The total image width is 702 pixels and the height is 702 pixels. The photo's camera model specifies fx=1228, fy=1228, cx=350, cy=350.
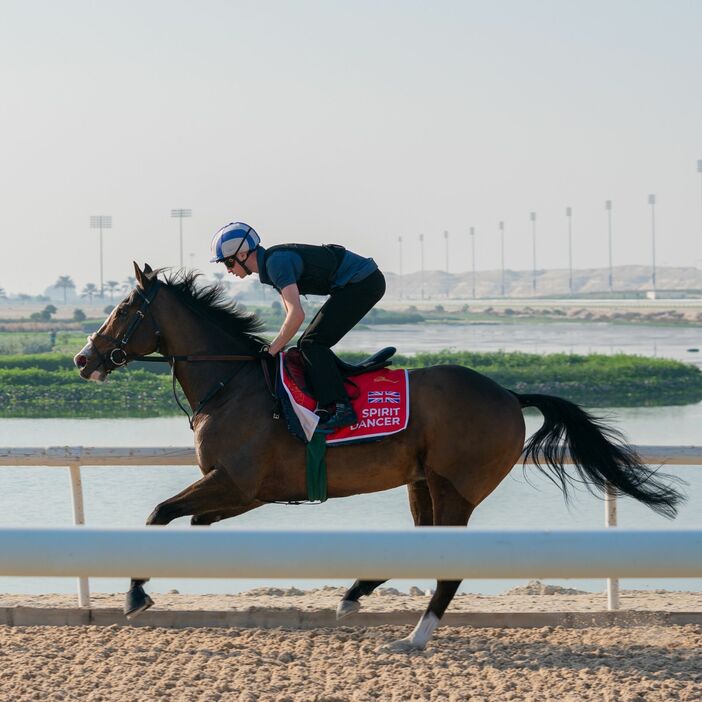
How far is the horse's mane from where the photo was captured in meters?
6.47

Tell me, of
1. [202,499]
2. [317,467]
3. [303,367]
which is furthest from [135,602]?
[303,367]

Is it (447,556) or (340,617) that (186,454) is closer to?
(340,617)

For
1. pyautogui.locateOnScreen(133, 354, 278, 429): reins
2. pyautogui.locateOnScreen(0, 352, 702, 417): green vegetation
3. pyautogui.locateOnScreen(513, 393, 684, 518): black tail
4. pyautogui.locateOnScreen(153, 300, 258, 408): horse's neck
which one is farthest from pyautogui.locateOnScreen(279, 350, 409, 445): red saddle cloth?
pyautogui.locateOnScreen(0, 352, 702, 417): green vegetation

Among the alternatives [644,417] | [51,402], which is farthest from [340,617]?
[51,402]

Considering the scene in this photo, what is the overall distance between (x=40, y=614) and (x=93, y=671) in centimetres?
122

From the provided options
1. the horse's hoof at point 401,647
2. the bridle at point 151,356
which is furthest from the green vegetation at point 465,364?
the horse's hoof at point 401,647

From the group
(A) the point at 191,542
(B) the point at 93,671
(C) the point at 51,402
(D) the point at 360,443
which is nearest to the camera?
(A) the point at 191,542

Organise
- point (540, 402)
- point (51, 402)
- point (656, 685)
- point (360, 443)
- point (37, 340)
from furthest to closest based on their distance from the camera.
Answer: point (37, 340), point (51, 402), point (540, 402), point (360, 443), point (656, 685)

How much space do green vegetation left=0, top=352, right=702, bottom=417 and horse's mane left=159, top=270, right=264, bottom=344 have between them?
95.7ft

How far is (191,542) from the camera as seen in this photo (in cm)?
220

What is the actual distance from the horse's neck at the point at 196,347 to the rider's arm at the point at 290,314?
12.2 inches

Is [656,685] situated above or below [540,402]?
below

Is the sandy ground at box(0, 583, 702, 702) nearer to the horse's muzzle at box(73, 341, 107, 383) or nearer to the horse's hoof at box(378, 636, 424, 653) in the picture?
the horse's hoof at box(378, 636, 424, 653)

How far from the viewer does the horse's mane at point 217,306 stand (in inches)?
255
